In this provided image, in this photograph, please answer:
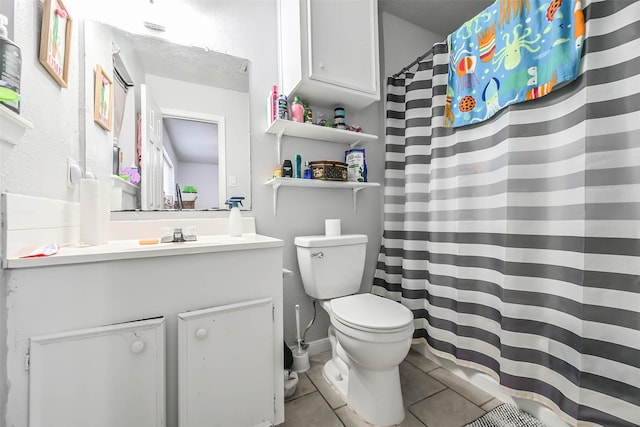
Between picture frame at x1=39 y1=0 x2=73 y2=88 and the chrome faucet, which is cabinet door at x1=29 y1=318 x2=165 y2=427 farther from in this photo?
picture frame at x1=39 y1=0 x2=73 y2=88

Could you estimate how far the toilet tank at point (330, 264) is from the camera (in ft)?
4.67

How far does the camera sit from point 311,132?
1.55 meters

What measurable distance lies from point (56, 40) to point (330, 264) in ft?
4.73

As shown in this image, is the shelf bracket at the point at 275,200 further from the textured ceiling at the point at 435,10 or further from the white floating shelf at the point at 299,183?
the textured ceiling at the point at 435,10

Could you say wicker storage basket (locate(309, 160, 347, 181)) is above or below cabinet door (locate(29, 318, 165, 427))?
above

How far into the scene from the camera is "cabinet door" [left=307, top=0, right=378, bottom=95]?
54.2 inches

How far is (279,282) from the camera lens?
1.02 metres

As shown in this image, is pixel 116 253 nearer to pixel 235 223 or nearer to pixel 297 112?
pixel 235 223

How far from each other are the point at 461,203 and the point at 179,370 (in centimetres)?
145

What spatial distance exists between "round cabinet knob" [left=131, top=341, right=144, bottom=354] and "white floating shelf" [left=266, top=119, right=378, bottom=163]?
1100 millimetres

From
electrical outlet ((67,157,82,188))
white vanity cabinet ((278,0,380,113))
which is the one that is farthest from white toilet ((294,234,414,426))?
electrical outlet ((67,157,82,188))

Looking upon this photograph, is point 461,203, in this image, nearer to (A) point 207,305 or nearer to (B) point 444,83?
(B) point 444,83

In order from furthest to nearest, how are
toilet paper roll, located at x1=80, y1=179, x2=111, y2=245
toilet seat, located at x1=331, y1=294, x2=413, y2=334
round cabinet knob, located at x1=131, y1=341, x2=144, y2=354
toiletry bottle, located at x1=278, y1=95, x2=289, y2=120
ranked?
toiletry bottle, located at x1=278, y1=95, x2=289, y2=120 → toilet seat, located at x1=331, y1=294, x2=413, y2=334 → toilet paper roll, located at x1=80, y1=179, x2=111, y2=245 → round cabinet knob, located at x1=131, y1=341, x2=144, y2=354

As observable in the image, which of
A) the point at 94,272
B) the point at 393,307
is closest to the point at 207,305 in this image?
the point at 94,272
